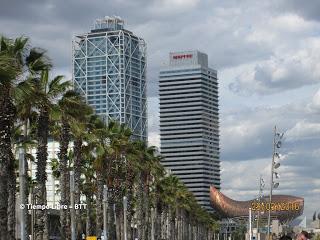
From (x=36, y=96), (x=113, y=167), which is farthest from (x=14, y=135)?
(x=113, y=167)

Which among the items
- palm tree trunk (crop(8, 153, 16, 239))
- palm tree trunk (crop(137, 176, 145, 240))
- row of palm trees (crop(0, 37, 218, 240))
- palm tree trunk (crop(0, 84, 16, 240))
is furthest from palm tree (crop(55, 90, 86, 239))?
palm tree trunk (crop(137, 176, 145, 240))

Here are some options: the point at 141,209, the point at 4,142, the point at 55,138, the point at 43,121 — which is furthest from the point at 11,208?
the point at 141,209

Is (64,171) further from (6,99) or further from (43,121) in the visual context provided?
(6,99)

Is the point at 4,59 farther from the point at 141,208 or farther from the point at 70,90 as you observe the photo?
the point at 141,208

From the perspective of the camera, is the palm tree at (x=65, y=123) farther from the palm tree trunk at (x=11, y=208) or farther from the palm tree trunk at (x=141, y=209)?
the palm tree trunk at (x=141, y=209)

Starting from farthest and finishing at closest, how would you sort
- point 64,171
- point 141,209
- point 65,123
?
point 141,209 < point 64,171 < point 65,123

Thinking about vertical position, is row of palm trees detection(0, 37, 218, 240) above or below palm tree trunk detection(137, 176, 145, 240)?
above

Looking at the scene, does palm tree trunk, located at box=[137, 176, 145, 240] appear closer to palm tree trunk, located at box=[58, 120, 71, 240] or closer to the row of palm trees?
the row of palm trees

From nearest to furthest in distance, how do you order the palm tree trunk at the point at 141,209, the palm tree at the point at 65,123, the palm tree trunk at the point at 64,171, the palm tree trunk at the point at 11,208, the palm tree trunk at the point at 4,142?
the palm tree trunk at the point at 4,142, the palm tree trunk at the point at 11,208, the palm tree at the point at 65,123, the palm tree trunk at the point at 64,171, the palm tree trunk at the point at 141,209

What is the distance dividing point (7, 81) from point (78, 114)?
55.8 feet

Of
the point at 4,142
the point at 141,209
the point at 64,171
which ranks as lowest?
the point at 141,209

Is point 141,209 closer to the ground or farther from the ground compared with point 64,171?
closer to the ground

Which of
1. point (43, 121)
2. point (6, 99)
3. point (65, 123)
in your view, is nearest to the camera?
point (6, 99)

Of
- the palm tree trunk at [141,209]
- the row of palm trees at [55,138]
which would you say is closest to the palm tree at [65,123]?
the row of palm trees at [55,138]
